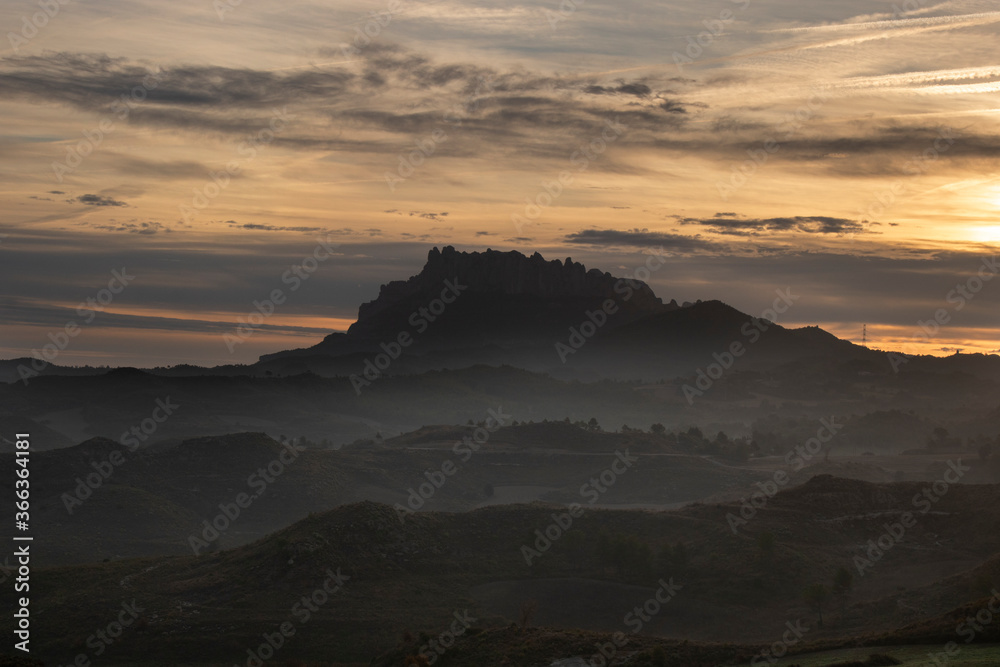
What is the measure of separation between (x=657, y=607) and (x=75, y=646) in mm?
43255

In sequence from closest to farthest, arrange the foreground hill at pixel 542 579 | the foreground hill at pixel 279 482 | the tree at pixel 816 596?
the foreground hill at pixel 542 579, the tree at pixel 816 596, the foreground hill at pixel 279 482

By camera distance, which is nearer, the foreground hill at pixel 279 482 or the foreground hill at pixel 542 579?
the foreground hill at pixel 542 579

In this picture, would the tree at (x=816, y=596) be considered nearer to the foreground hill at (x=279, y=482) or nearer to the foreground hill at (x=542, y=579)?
the foreground hill at (x=542, y=579)

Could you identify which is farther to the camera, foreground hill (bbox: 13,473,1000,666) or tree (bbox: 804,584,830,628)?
tree (bbox: 804,584,830,628)

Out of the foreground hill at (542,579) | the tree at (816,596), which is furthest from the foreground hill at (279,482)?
the tree at (816,596)

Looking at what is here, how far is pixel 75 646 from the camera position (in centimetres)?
5928

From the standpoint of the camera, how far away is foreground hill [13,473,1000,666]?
197 feet

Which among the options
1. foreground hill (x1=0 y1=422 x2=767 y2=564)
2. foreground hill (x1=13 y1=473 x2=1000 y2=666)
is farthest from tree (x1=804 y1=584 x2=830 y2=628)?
foreground hill (x1=0 y1=422 x2=767 y2=564)

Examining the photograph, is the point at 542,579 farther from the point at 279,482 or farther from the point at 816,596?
the point at 279,482

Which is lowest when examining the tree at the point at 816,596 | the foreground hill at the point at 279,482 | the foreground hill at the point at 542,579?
the foreground hill at the point at 279,482

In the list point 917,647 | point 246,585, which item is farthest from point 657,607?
point 246,585

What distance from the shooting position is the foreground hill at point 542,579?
197 feet

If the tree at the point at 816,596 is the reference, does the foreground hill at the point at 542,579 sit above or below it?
below

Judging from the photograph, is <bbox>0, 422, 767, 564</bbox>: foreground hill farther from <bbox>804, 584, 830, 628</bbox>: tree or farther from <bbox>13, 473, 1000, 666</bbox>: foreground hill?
<bbox>804, 584, 830, 628</bbox>: tree
